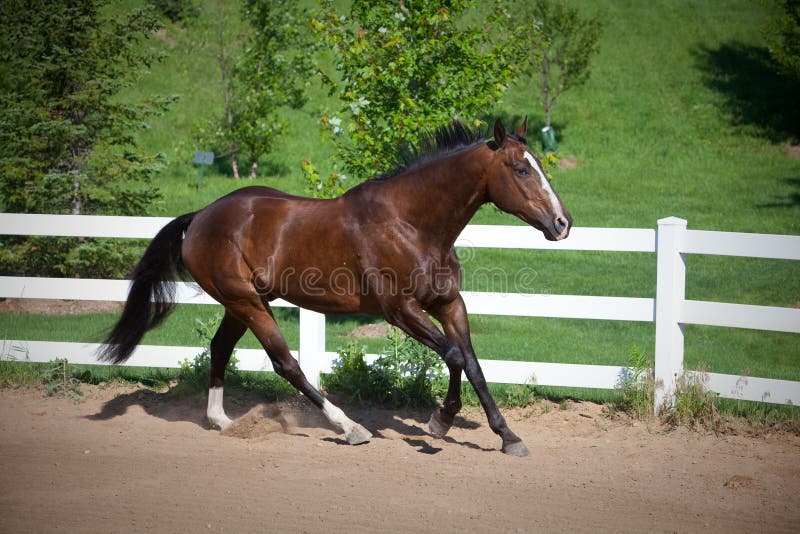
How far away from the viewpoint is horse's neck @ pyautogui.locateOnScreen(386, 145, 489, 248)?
17.7ft

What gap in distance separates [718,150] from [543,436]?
18.2 metres

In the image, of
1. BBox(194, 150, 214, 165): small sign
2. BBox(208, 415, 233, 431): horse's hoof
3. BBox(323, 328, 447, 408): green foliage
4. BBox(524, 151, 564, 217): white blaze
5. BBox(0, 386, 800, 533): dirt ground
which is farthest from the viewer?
BBox(194, 150, 214, 165): small sign

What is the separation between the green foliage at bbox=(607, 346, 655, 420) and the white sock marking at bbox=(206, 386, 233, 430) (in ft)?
10.4

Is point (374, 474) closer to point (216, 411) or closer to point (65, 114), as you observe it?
point (216, 411)

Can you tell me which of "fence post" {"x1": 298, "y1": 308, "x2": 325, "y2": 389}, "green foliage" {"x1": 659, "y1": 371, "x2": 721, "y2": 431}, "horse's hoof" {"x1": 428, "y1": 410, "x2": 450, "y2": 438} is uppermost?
"fence post" {"x1": 298, "y1": 308, "x2": 325, "y2": 389}

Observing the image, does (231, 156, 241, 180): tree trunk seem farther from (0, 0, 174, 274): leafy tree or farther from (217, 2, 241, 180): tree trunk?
(0, 0, 174, 274): leafy tree

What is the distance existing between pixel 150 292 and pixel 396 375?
7.27ft

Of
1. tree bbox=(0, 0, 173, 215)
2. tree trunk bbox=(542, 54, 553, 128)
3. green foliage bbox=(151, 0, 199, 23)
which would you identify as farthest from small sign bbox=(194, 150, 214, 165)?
tree trunk bbox=(542, 54, 553, 128)

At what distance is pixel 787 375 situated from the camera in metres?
7.85

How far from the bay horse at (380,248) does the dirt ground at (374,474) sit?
0.38 m

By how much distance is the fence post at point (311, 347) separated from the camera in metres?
6.93

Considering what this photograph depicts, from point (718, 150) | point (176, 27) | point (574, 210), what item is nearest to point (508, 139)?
point (574, 210)

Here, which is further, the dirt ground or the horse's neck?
the horse's neck

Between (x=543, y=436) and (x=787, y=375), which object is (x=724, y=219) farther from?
(x=543, y=436)
